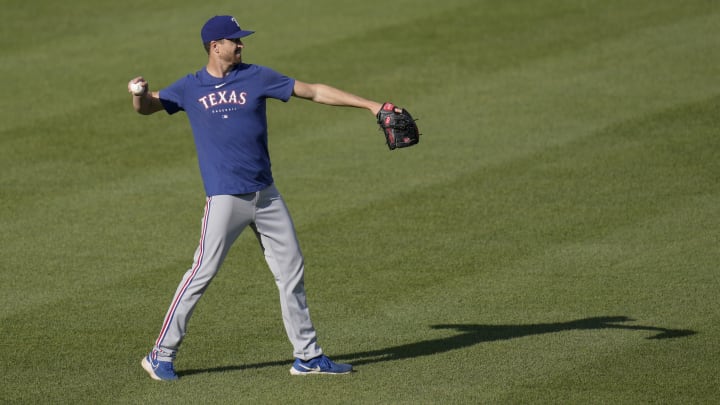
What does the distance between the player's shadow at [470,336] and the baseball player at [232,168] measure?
36 cm

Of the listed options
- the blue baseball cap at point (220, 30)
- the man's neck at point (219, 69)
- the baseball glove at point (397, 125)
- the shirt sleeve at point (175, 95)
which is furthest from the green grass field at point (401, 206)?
the blue baseball cap at point (220, 30)

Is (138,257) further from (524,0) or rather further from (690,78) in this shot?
(524,0)

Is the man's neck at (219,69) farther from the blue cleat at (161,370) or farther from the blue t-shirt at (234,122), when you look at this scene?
the blue cleat at (161,370)

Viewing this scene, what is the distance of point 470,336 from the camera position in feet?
25.1

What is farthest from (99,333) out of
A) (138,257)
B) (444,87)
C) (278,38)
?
(278,38)

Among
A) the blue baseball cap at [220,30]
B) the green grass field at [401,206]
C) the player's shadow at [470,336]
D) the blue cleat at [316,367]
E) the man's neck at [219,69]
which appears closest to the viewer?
the blue baseball cap at [220,30]

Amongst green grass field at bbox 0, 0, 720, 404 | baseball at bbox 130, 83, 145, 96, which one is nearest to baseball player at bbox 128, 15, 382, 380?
baseball at bbox 130, 83, 145, 96

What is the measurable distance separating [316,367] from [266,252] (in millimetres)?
744

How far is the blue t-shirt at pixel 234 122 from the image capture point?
6.77 m

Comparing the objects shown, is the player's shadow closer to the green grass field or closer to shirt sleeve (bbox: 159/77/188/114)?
the green grass field

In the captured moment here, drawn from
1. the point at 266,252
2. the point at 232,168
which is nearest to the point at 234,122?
the point at 232,168

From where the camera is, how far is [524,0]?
16.9 m

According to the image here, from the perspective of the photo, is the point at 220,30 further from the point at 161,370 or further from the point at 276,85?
the point at 161,370

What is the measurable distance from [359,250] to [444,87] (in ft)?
15.9
